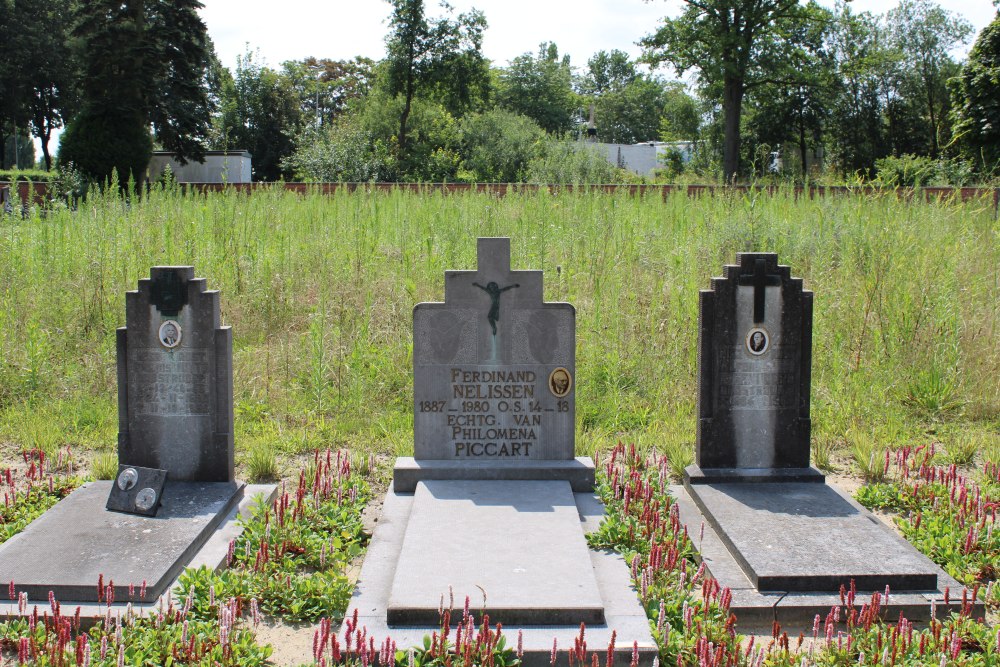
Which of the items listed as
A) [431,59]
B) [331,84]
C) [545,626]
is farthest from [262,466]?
[331,84]

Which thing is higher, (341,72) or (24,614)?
(341,72)

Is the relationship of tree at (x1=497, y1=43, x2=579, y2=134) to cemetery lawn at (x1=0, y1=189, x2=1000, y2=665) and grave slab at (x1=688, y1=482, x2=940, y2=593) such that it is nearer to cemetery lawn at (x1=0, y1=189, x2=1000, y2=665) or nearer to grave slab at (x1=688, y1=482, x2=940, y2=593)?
cemetery lawn at (x1=0, y1=189, x2=1000, y2=665)

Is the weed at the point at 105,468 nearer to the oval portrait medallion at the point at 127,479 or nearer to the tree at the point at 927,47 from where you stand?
the oval portrait medallion at the point at 127,479

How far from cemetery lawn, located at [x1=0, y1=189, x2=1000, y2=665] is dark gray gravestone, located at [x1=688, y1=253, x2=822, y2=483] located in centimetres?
43

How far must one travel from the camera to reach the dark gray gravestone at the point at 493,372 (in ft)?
17.4

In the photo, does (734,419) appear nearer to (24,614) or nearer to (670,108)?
(24,614)

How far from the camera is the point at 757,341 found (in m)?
5.33

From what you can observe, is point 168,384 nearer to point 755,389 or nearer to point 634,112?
point 755,389

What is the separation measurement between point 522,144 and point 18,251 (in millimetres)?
22444

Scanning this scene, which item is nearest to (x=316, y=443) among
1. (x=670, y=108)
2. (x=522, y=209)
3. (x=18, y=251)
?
(x=18, y=251)

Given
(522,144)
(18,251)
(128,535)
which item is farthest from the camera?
(522,144)

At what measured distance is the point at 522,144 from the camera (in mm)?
29891

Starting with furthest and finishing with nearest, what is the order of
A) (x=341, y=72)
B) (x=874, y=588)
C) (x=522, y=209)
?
(x=341, y=72) < (x=522, y=209) < (x=874, y=588)

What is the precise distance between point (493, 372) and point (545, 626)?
2050 millimetres
